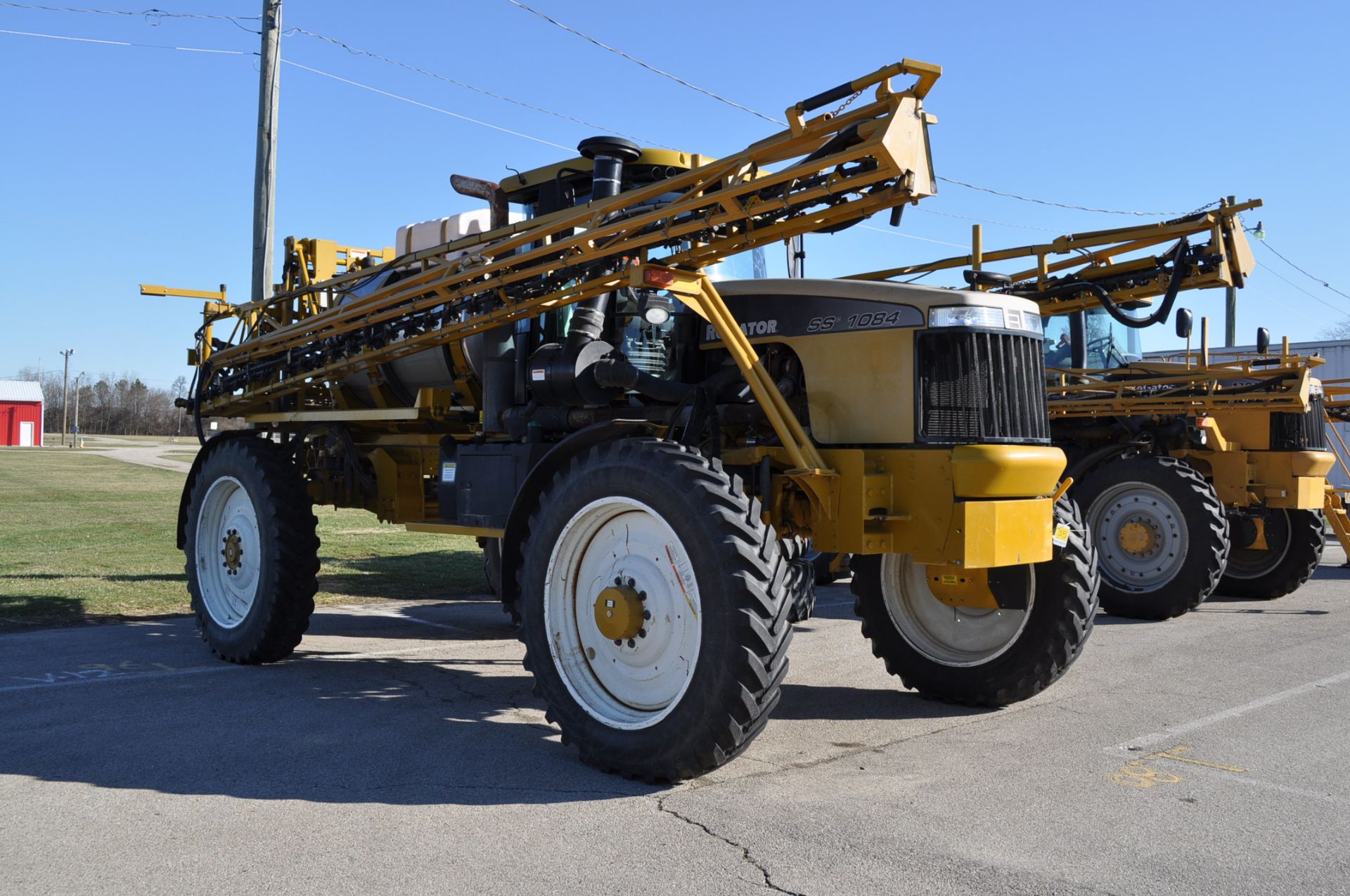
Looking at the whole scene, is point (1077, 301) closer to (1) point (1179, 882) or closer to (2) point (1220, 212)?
(2) point (1220, 212)

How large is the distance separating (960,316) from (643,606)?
1988mm

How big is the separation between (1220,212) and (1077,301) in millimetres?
1267

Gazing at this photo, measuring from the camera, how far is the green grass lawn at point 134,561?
9516 mm

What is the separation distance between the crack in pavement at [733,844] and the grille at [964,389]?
2.04 m

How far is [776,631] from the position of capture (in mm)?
4418

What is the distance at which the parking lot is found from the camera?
3.57 metres

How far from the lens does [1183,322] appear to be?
815 centimetres

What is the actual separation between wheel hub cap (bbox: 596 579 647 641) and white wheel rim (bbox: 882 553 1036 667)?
184 centimetres

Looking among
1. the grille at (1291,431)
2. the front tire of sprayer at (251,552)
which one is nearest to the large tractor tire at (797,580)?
the front tire of sprayer at (251,552)

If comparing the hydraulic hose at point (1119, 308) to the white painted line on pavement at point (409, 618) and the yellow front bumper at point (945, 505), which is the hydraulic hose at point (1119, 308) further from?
the white painted line on pavement at point (409, 618)

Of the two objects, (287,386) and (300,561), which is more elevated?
(287,386)

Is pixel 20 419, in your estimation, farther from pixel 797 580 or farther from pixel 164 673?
pixel 797 580

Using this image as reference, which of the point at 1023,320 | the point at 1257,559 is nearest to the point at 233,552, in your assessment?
the point at 1023,320

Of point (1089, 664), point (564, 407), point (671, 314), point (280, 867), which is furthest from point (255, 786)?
point (1089, 664)
